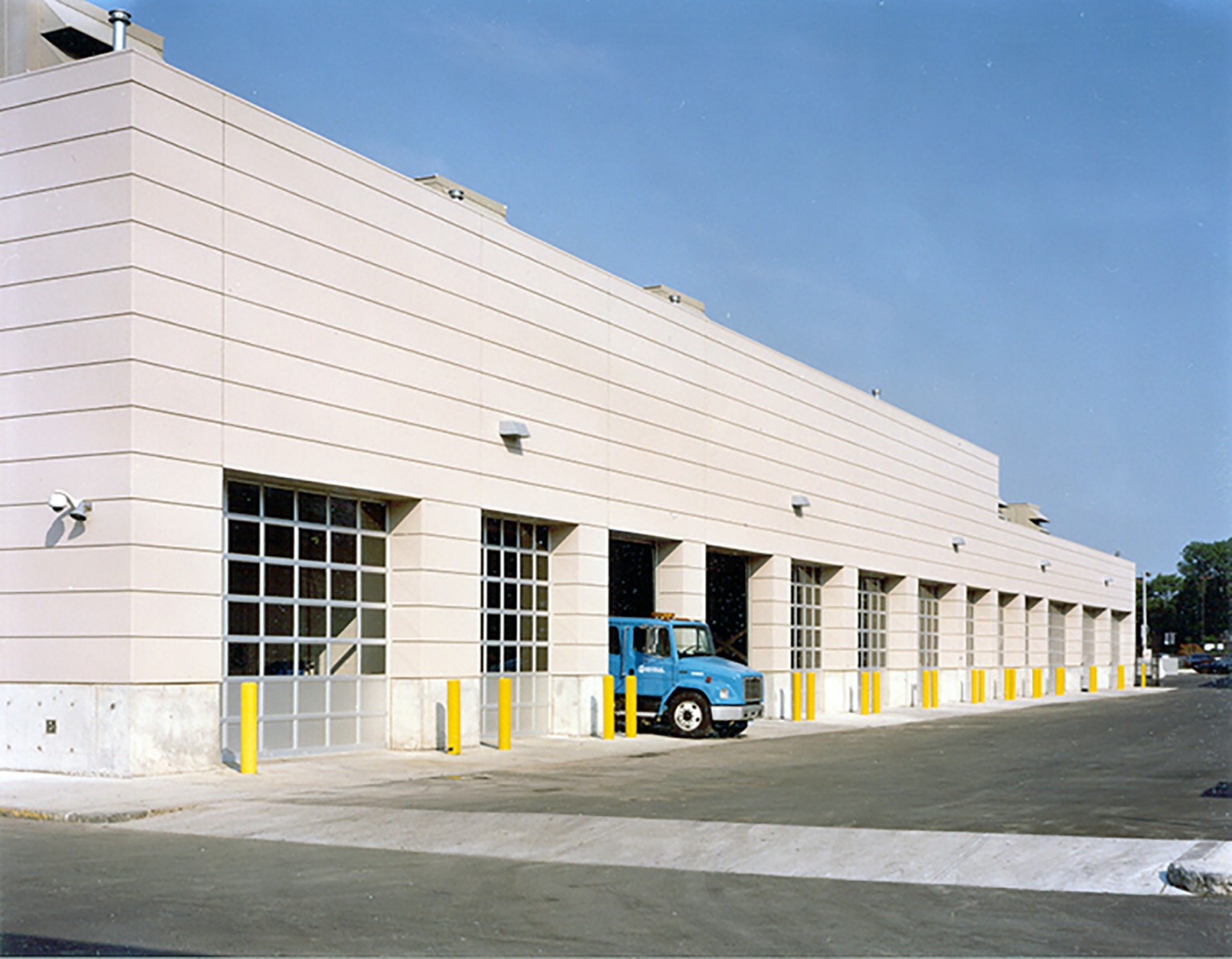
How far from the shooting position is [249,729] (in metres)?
19.0

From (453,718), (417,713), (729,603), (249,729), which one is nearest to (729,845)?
(249,729)

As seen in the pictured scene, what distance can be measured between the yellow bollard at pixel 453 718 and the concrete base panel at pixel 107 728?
5.08 m

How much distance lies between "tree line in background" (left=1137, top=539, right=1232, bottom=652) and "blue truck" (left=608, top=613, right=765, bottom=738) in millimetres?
139691

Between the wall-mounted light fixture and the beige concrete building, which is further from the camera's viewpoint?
the beige concrete building

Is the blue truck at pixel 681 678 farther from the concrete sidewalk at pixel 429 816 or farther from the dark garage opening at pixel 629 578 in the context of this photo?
the dark garage opening at pixel 629 578

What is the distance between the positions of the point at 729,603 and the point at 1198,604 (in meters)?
146

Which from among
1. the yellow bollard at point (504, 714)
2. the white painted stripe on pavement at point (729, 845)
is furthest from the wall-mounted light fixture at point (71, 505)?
the yellow bollard at point (504, 714)

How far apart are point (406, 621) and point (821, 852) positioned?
12.7 meters

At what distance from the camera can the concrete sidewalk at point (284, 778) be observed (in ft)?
50.0

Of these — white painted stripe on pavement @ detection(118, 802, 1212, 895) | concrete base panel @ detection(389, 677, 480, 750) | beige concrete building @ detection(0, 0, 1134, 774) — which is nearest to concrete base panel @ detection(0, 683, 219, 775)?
beige concrete building @ detection(0, 0, 1134, 774)

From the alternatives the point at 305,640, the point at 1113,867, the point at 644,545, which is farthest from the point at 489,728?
the point at 1113,867

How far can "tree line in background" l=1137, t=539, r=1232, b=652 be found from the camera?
16662 centimetres

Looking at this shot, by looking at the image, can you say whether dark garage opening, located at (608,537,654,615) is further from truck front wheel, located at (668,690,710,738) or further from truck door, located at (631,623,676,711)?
truck front wheel, located at (668,690,710,738)

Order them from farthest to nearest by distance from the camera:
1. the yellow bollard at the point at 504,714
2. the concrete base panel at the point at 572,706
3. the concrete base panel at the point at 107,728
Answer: the concrete base panel at the point at 572,706 < the yellow bollard at the point at 504,714 < the concrete base panel at the point at 107,728
